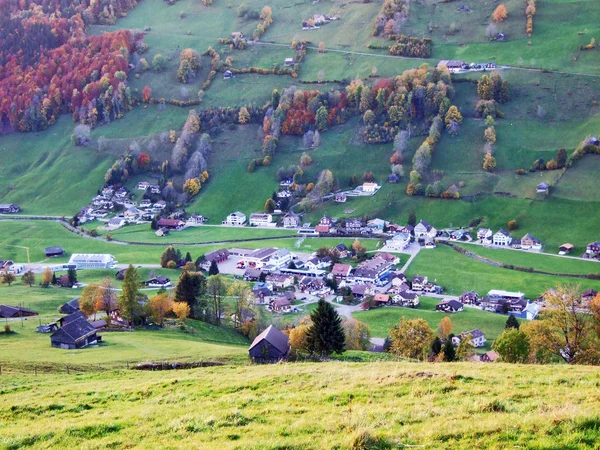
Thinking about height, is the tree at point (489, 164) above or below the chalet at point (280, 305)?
above

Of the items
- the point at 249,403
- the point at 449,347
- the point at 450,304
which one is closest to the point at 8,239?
the point at 450,304

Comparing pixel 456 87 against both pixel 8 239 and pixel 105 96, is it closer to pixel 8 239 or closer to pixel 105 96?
pixel 105 96

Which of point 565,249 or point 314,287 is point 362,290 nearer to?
point 314,287

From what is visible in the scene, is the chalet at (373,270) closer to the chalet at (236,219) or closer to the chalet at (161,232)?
the chalet at (236,219)

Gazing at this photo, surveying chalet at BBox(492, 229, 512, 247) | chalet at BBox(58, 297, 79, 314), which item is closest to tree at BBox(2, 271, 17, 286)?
chalet at BBox(58, 297, 79, 314)

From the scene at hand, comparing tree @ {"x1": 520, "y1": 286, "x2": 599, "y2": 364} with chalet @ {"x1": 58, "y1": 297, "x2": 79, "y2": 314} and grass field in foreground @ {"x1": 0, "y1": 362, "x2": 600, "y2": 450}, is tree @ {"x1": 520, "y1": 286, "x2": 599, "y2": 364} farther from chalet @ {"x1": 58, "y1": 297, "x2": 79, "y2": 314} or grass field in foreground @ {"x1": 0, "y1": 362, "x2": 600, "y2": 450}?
chalet @ {"x1": 58, "y1": 297, "x2": 79, "y2": 314}

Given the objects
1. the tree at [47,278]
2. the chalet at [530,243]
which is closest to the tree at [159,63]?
the tree at [47,278]

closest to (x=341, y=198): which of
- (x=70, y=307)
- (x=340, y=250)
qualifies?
(x=340, y=250)
